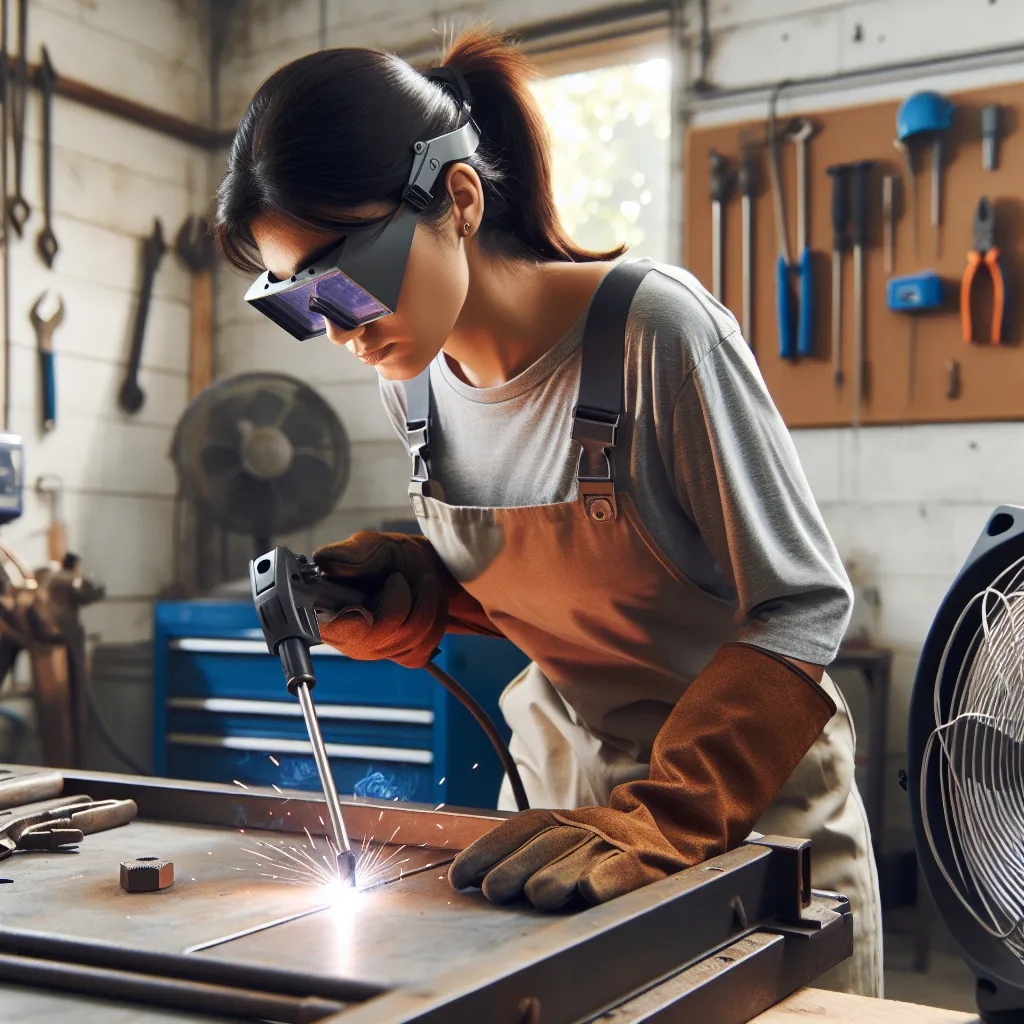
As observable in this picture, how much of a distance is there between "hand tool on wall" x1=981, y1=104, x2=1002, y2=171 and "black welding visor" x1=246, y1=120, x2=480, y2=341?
2.10 metres

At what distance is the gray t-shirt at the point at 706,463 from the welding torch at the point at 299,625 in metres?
0.26

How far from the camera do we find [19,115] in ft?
10.5

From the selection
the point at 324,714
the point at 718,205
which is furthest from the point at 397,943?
the point at 718,205

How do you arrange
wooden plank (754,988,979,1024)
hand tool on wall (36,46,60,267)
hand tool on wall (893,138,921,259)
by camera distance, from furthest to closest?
hand tool on wall (36,46,60,267) → hand tool on wall (893,138,921,259) → wooden plank (754,988,979,1024)

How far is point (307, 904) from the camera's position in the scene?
0.83m

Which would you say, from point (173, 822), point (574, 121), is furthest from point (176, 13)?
point (173, 822)

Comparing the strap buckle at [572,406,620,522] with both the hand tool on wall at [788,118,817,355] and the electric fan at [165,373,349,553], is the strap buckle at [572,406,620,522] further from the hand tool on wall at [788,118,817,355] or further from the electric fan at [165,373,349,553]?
the electric fan at [165,373,349,553]

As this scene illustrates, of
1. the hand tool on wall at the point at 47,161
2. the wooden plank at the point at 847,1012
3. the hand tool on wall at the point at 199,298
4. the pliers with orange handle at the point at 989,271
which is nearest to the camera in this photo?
the wooden plank at the point at 847,1012

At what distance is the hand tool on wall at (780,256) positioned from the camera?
296 centimetres

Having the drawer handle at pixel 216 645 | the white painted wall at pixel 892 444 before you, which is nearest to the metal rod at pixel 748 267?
the white painted wall at pixel 892 444

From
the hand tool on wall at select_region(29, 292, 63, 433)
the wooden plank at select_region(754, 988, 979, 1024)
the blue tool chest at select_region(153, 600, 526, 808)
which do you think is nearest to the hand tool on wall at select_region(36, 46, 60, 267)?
the hand tool on wall at select_region(29, 292, 63, 433)

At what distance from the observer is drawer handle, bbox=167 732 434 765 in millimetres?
2779

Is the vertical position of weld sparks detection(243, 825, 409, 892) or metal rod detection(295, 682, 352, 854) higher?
metal rod detection(295, 682, 352, 854)

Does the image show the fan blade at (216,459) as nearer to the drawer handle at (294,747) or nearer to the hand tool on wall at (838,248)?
the drawer handle at (294,747)
